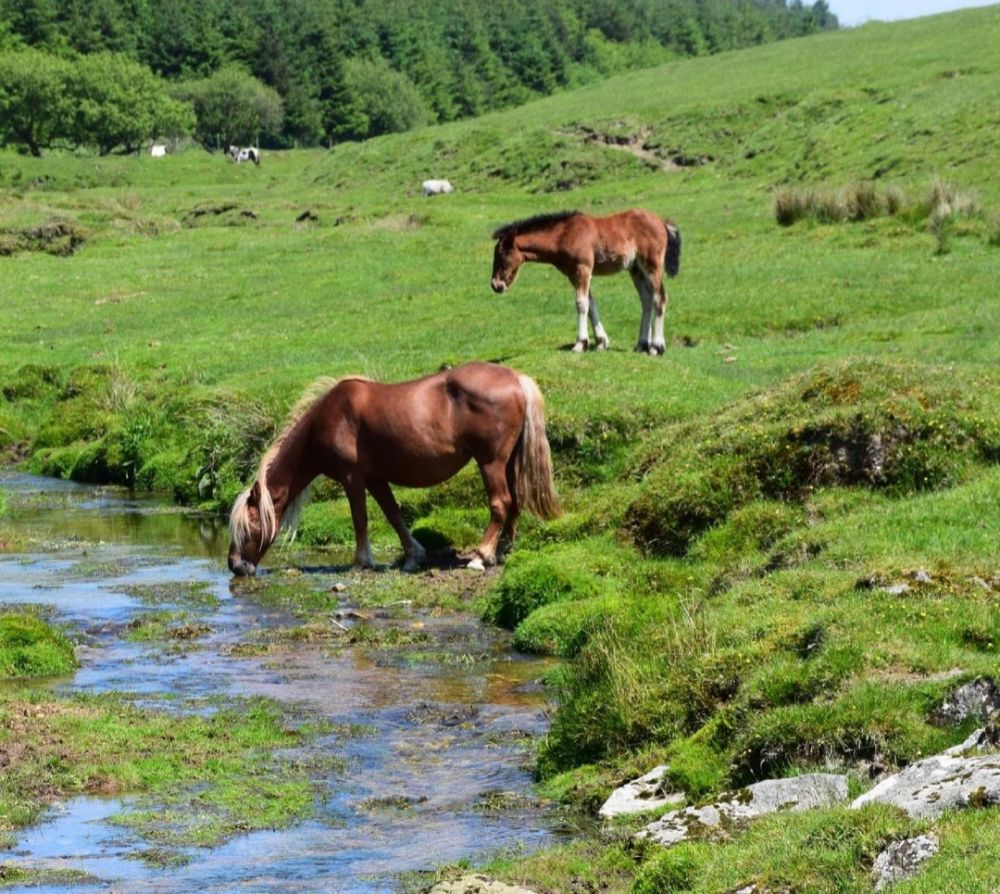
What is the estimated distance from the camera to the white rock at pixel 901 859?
8.16m

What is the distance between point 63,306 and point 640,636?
104 ft

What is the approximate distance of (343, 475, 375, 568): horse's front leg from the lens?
Answer: 21078 mm

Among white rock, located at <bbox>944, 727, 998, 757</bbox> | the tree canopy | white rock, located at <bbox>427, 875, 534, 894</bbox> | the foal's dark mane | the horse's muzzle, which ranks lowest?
the horse's muzzle

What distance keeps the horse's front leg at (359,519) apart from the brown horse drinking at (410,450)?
1 centimetres

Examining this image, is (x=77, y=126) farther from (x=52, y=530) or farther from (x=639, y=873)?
(x=639, y=873)

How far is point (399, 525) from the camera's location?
2102 centimetres

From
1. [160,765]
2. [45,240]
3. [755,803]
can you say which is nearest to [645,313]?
[160,765]

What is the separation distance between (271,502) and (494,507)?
283 cm

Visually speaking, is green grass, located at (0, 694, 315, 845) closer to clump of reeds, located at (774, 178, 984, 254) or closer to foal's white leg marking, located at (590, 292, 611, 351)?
foal's white leg marking, located at (590, 292, 611, 351)

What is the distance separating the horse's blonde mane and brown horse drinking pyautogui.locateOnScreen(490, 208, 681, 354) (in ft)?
26.4

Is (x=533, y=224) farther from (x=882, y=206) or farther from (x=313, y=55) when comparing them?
(x=313, y=55)

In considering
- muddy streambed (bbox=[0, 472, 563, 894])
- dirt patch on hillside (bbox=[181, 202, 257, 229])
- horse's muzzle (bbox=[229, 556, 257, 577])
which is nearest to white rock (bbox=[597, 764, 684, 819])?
muddy streambed (bbox=[0, 472, 563, 894])

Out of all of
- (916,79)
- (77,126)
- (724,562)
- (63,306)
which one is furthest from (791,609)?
(77,126)

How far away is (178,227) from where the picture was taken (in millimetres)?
62125
